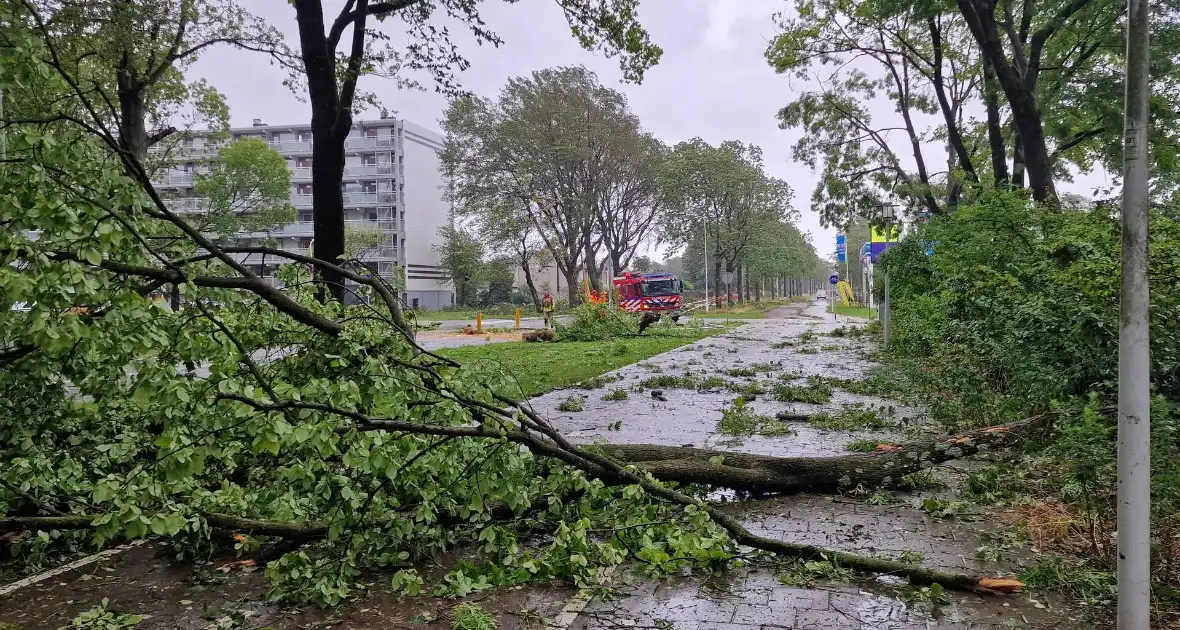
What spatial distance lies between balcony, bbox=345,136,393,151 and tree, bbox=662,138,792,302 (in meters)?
28.4

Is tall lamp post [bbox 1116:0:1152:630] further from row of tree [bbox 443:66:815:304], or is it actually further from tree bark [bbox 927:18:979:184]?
row of tree [bbox 443:66:815:304]

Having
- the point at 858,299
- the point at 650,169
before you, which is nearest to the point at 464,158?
the point at 650,169

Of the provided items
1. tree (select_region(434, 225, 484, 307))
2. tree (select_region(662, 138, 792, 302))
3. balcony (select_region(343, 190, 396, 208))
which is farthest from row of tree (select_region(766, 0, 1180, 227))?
balcony (select_region(343, 190, 396, 208))

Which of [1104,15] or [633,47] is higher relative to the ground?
[1104,15]

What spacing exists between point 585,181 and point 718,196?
1257cm

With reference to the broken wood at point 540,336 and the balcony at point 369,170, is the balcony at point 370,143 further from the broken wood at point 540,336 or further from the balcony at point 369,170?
the broken wood at point 540,336

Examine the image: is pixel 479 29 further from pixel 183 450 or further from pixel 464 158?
pixel 464 158

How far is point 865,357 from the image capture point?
61.3 ft

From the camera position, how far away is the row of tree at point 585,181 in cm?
4316

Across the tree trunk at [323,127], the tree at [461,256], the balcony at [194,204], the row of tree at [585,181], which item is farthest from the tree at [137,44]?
the tree at [461,256]

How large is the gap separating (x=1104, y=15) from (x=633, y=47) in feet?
28.6

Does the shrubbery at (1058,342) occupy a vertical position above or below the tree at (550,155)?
below

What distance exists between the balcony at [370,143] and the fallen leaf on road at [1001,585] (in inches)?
2674

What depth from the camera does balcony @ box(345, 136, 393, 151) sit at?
67.0 m
